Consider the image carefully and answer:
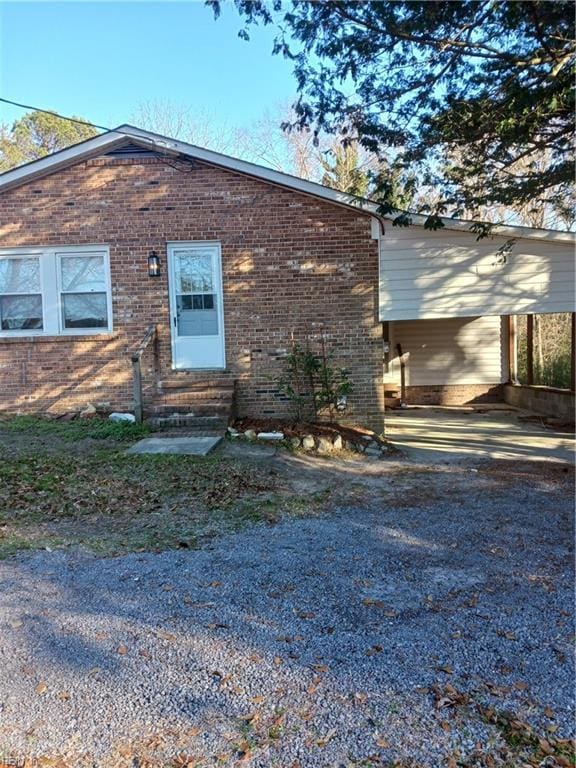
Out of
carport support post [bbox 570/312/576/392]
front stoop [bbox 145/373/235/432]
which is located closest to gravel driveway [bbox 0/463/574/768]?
front stoop [bbox 145/373/235/432]

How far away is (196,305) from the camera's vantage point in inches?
362

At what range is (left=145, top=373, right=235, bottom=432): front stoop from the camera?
27.4ft

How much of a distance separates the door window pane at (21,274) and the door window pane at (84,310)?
1.89ft

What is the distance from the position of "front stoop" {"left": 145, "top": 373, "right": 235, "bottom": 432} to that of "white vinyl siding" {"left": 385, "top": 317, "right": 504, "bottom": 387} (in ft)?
22.1

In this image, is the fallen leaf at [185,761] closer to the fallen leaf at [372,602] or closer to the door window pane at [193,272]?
the fallen leaf at [372,602]

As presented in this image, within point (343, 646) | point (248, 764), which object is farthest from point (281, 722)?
point (343, 646)

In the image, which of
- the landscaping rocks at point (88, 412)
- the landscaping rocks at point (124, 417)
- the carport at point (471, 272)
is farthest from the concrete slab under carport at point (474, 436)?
the landscaping rocks at point (88, 412)

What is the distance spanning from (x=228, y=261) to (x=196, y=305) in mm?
912

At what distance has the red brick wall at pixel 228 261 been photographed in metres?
8.93

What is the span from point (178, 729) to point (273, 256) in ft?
25.2

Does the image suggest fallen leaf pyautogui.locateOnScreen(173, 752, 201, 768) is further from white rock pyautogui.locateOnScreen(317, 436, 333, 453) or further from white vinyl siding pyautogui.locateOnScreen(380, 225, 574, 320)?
white vinyl siding pyautogui.locateOnScreen(380, 225, 574, 320)

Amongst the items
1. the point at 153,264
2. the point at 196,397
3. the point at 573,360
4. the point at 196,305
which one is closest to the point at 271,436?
the point at 196,397

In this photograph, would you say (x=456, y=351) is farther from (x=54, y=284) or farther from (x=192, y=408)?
(x=54, y=284)

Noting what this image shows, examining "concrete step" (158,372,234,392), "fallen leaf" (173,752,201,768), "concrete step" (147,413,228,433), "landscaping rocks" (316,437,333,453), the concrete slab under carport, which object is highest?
"concrete step" (158,372,234,392)
